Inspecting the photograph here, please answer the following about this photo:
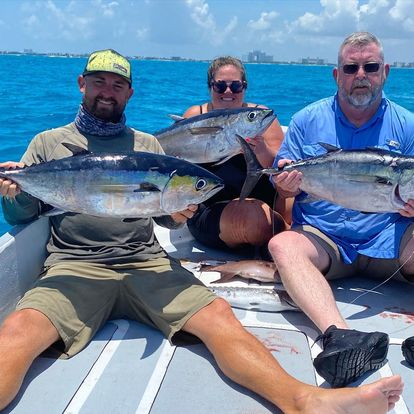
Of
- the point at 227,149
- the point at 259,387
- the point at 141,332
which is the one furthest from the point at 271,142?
the point at 259,387

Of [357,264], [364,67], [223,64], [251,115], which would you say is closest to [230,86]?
[223,64]

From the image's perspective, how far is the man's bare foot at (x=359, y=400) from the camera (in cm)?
189

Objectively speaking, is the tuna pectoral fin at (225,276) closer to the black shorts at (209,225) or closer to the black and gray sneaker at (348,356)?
the black shorts at (209,225)

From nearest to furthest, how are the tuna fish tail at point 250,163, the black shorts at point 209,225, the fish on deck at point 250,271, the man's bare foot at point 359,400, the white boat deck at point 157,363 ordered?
the man's bare foot at point 359,400
the white boat deck at point 157,363
the tuna fish tail at point 250,163
the fish on deck at point 250,271
the black shorts at point 209,225

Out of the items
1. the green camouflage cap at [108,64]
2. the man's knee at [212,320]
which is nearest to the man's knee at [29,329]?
the man's knee at [212,320]

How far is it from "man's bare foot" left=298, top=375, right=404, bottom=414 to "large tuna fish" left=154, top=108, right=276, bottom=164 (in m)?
1.82

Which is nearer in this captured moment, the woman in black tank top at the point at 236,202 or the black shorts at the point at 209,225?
the woman in black tank top at the point at 236,202

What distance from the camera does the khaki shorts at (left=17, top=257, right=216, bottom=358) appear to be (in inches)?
95.7

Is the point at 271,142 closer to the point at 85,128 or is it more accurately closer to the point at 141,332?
the point at 85,128

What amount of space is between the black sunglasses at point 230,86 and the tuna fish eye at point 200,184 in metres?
1.53

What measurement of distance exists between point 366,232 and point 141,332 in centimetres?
145

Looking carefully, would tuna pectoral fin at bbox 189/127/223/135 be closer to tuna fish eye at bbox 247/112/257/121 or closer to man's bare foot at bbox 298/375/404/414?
tuna fish eye at bbox 247/112/257/121

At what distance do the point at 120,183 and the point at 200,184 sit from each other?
0.37 metres

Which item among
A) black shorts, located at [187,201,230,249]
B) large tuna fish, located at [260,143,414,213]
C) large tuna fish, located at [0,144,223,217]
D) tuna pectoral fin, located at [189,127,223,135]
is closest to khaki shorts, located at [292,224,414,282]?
large tuna fish, located at [260,143,414,213]
